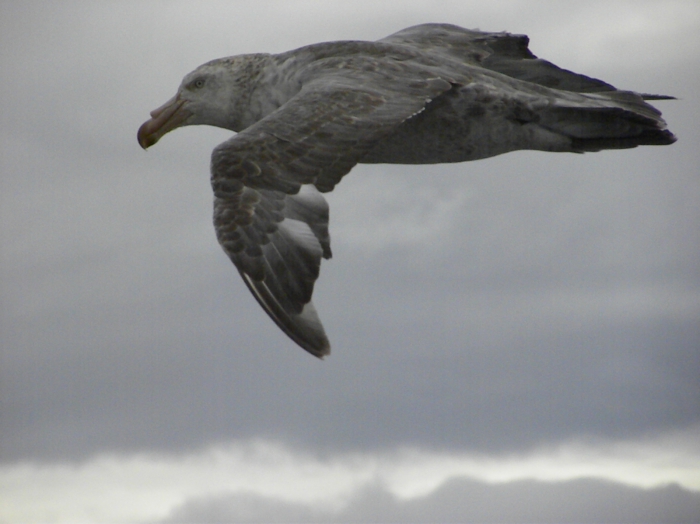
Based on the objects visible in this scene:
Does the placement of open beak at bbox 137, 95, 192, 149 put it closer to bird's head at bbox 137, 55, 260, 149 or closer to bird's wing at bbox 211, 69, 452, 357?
bird's head at bbox 137, 55, 260, 149

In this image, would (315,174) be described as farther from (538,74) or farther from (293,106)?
(538,74)

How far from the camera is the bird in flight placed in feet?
41.4

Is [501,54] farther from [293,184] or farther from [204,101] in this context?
[293,184]

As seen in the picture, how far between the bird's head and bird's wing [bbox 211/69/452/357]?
6.93 ft

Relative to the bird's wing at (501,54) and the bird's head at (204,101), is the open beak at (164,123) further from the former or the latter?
the bird's wing at (501,54)

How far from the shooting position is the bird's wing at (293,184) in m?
12.4

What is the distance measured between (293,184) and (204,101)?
368 cm

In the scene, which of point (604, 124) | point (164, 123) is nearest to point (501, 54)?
point (604, 124)

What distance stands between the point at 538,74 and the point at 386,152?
225 cm

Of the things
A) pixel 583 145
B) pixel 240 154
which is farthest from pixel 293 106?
pixel 583 145

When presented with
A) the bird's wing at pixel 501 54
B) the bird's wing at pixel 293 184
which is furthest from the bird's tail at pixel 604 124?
the bird's wing at pixel 293 184

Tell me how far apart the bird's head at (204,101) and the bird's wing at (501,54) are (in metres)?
1.73

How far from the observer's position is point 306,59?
15555 millimetres

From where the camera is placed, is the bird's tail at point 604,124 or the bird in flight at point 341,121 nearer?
the bird in flight at point 341,121
